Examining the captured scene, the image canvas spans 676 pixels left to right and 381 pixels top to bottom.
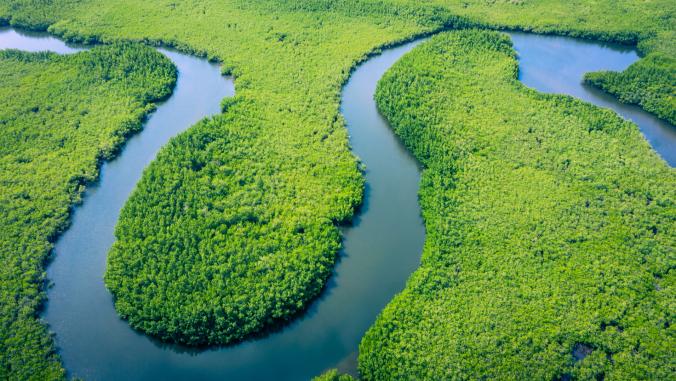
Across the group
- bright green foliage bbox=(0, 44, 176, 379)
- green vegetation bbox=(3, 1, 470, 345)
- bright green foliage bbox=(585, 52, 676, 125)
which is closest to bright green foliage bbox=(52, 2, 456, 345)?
green vegetation bbox=(3, 1, 470, 345)

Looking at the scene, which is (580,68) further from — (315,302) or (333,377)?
(333,377)

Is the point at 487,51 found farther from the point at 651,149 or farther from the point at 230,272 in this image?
the point at 230,272

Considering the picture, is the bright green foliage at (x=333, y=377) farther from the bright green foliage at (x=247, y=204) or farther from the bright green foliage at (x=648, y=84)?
the bright green foliage at (x=648, y=84)

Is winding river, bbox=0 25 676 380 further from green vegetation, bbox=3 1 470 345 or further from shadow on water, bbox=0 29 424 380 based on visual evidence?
green vegetation, bbox=3 1 470 345

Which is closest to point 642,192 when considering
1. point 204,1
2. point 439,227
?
point 439,227

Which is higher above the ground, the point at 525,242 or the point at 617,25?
the point at 617,25

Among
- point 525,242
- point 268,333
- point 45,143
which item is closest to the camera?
point 268,333

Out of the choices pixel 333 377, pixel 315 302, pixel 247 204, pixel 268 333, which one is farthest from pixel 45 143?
pixel 333 377
